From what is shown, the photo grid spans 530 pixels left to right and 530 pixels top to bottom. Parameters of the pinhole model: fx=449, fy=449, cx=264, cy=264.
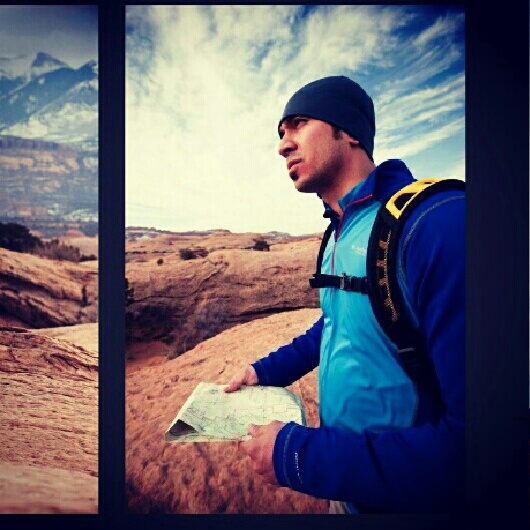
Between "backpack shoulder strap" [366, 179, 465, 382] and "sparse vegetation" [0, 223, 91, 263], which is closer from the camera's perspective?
"backpack shoulder strap" [366, 179, 465, 382]

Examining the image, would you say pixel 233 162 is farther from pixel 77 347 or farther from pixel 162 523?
pixel 162 523

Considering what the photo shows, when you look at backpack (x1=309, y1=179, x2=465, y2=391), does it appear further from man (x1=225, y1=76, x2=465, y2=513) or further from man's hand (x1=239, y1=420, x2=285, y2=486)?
man's hand (x1=239, y1=420, x2=285, y2=486)

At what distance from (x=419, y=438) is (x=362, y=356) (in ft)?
1.16

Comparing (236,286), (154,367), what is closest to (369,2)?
(236,286)

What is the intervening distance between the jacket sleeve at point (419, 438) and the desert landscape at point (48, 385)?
967mm

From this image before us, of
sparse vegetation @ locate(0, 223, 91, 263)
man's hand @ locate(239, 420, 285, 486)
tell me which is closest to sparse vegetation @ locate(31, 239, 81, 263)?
sparse vegetation @ locate(0, 223, 91, 263)

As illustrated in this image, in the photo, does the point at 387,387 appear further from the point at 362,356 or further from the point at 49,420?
the point at 49,420

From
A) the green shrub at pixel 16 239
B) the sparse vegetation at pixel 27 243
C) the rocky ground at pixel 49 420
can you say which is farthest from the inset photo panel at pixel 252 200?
the green shrub at pixel 16 239

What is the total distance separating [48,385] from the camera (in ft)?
6.97

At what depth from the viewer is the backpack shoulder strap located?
1570 mm

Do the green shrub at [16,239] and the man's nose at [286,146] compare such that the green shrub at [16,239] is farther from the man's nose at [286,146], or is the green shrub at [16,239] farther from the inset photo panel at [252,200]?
the man's nose at [286,146]

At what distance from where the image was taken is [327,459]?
5.57 feet

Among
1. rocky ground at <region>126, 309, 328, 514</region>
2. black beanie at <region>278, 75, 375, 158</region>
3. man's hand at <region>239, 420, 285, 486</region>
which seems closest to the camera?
man's hand at <region>239, 420, 285, 486</region>

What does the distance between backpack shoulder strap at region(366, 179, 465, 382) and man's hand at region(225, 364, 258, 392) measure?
2.38 ft
